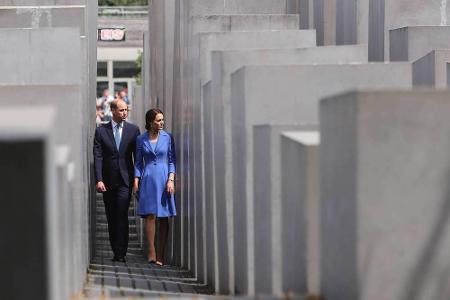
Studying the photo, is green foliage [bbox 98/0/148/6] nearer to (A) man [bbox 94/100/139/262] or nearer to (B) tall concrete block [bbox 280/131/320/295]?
(A) man [bbox 94/100/139/262]

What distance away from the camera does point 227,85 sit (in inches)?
444

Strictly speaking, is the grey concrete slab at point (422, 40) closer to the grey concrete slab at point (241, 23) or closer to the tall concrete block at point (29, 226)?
the grey concrete slab at point (241, 23)

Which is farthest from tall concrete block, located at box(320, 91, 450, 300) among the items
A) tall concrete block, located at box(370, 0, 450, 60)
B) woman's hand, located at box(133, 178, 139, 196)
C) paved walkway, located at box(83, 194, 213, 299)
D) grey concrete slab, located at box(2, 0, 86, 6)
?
grey concrete slab, located at box(2, 0, 86, 6)

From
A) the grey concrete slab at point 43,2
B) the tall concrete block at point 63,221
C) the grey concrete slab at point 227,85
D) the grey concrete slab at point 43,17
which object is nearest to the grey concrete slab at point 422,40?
the grey concrete slab at point 227,85

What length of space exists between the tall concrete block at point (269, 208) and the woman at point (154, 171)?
220 inches

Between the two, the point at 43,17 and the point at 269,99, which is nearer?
the point at 269,99

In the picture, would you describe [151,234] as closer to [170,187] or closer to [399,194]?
[170,187]

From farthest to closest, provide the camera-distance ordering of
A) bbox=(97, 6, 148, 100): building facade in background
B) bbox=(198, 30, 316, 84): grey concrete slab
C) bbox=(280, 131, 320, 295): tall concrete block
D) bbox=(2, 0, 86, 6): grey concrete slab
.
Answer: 1. bbox=(97, 6, 148, 100): building facade in background
2. bbox=(2, 0, 86, 6): grey concrete slab
3. bbox=(198, 30, 316, 84): grey concrete slab
4. bbox=(280, 131, 320, 295): tall concrete block

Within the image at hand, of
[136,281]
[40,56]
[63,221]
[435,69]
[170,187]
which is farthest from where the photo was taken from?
[170,187]

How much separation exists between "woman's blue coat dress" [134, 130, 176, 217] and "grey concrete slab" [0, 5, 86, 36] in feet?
4.62

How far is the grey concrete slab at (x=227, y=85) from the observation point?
11198mm

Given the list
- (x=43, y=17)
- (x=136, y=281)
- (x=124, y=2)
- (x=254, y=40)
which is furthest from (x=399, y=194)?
(x=124, y=2)

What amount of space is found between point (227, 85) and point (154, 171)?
4.02 meters

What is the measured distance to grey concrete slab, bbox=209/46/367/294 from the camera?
1120cm
